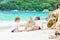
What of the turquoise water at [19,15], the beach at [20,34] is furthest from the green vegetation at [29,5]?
the beach at [20,34]

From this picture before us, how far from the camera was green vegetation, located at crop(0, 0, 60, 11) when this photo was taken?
2332 millimetres

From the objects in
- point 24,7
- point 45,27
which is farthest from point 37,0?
point 45,27

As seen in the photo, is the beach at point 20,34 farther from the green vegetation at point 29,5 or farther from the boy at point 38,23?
the green vegetation at point 29,5

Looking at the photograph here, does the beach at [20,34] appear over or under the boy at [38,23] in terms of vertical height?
under

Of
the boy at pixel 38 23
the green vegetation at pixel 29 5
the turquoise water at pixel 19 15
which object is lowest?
the boy at pixel 38 23

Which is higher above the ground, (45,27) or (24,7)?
(24,7)

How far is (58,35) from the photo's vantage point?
232 centimetres

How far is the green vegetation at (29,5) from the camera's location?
7.65 ft

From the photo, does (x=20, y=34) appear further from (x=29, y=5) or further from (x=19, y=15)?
(x=29, y=5)

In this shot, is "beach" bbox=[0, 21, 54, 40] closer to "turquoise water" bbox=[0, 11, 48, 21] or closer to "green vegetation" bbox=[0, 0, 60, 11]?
"turquoise water" bbox=[0, 11, 48, 21]

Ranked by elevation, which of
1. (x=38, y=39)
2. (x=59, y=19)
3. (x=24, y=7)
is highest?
(x=24, y=7)

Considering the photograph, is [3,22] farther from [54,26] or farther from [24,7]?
[54,26]

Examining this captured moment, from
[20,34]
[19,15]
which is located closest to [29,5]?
[19,15]

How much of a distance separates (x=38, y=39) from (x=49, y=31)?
150 millimetres
